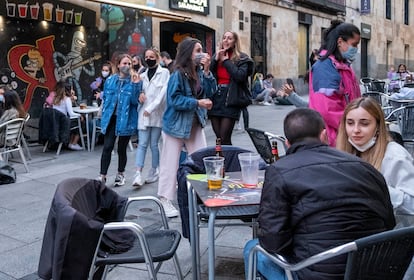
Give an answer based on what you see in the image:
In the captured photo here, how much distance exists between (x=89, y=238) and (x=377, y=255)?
4.26 ft

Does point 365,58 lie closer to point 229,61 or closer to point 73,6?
point 73,6

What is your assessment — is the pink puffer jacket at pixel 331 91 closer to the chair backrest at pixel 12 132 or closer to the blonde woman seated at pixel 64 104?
the chair backrest at pixel 12 132

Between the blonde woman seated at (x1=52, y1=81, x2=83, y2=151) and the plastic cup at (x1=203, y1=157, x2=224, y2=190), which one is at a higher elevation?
the blonde woman seated at (x1=52, y1=81, x2=83, y2=151)

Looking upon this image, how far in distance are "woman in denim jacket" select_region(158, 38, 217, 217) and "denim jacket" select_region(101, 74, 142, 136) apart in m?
1.20

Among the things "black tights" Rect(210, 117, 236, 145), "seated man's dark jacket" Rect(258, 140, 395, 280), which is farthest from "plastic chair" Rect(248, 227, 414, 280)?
"black tights" Rect(210, 117, 236, 145)

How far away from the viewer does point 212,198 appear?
2846 mm

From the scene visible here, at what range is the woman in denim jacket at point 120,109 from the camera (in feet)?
20.9

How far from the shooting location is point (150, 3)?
1367 centimetres

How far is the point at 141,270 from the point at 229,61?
261cm

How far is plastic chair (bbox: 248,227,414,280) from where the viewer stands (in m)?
1.92

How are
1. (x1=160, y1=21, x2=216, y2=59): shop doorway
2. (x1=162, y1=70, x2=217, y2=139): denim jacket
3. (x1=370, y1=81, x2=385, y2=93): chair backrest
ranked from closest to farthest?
(x1=162, y1=70, x2=217, y2=139): denim jacket
(x1=370, y1=81, x2=385, y2=93): chair backrest
(x1=160, y1=21, x2=216, y2=59): shop doorway

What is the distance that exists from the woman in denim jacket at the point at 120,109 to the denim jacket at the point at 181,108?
1.22 m

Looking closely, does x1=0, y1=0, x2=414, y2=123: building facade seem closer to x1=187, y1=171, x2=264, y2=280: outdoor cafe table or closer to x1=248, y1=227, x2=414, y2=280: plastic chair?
x1=187, y1=171, x2=264, y2=280: outdoor cafe table

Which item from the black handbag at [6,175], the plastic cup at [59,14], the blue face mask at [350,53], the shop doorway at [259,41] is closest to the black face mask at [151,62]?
the black handbag at [6,175]
